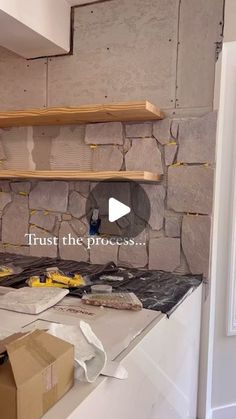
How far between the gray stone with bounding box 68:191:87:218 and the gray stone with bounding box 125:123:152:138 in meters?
0.53

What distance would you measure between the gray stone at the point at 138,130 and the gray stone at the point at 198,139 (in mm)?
203

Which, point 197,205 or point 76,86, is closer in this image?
point 197,205

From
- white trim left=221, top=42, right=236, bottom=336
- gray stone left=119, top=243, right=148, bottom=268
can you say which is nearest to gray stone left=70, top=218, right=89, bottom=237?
gray stone left=119, top=243, right=148, bottom=268

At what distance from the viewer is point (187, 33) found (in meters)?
2.07

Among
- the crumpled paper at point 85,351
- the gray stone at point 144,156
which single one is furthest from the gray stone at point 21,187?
the crumpled paper at point 85,351

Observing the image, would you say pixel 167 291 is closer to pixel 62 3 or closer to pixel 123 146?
pixel 123 146

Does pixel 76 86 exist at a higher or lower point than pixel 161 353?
higher

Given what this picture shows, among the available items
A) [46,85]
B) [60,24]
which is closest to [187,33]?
[60,24]

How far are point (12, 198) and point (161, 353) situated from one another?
166 centimetres

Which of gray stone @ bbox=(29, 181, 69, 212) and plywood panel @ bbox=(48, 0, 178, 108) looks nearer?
plywood panel @ bbox=(48, 0, 178, 108)

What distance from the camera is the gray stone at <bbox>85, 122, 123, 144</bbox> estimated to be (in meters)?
2.25

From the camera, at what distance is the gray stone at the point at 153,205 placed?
7.15 ft

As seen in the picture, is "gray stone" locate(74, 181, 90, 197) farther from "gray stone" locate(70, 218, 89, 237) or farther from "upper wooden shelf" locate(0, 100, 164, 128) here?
"upper wooden shelf" locate(0, 100, 164, 128)

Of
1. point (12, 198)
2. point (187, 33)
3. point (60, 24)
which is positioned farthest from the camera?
point (12, 198)
